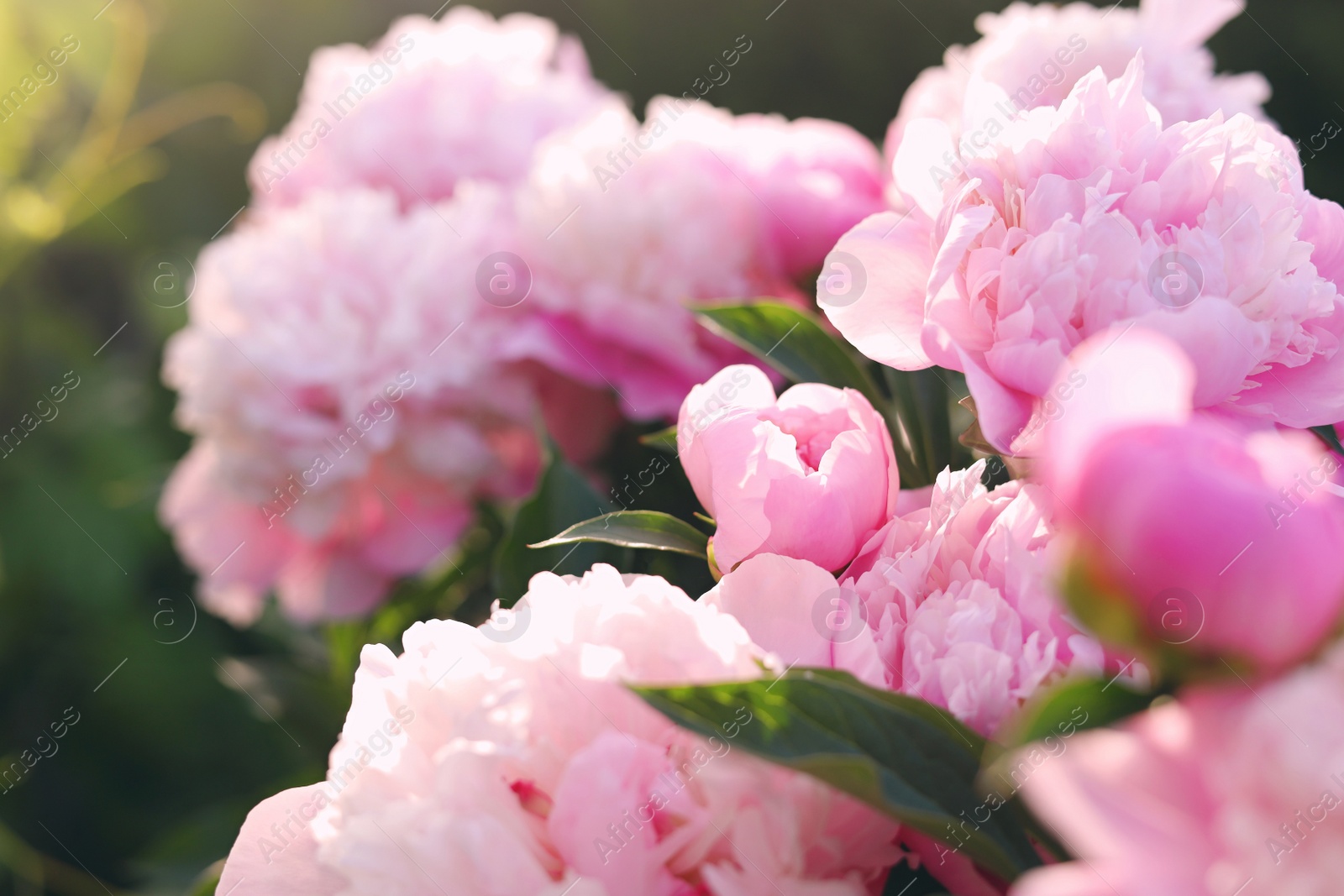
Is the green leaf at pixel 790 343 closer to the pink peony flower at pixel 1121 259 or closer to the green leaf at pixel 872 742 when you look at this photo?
the pink peony flower at pixel 1121 259

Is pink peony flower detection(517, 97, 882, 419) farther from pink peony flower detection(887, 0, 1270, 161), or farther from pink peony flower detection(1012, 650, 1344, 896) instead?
pink peony flower detection(1012, 650, 1344, 896)

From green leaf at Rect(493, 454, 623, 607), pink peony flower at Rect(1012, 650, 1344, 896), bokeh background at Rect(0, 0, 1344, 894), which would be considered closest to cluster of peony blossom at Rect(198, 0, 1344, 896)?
pink peony flower at Rect(1012, 650, 1344, 896)

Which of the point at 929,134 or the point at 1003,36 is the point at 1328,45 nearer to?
the point at 1003,36

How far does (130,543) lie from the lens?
1.12 meters

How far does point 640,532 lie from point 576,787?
112 millimetres

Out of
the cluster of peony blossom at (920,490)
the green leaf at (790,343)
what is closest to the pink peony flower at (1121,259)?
the cluster of peony blossom at (920,490)

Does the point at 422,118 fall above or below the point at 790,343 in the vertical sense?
above

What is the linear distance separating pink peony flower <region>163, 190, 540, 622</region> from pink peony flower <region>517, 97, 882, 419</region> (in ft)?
0.17

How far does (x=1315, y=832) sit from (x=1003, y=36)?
1.46 ft

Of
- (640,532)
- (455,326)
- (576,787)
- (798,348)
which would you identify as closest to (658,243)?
(455,326)

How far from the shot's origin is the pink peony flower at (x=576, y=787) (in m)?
0.26

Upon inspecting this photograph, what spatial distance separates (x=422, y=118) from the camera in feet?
2.64

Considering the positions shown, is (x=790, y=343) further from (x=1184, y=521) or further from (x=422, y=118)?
(x=422, y=118)

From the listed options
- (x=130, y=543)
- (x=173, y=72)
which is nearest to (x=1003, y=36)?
(x=130, y=543)
